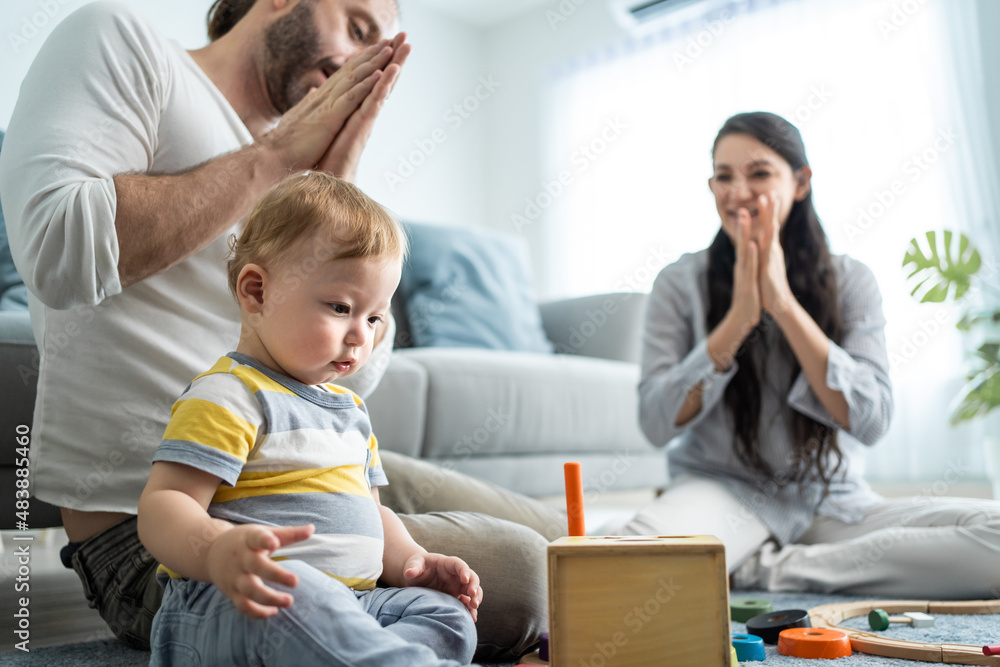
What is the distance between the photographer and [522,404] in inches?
73.5

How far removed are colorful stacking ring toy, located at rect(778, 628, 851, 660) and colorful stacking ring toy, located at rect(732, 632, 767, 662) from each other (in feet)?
0.11

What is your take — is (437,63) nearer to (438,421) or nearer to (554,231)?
(554,231)

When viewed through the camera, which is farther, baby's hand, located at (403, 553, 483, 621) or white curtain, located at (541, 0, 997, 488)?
white curtain, located at (541, 0, 997, 488)

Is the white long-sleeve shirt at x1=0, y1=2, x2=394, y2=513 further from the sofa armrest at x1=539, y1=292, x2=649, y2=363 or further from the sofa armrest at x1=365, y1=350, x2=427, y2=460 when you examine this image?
the sofa armrest at x1=539, y1=292, x2=649, y2=363

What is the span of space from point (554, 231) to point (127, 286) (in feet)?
8.55

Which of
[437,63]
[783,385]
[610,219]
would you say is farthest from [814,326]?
[437,63]

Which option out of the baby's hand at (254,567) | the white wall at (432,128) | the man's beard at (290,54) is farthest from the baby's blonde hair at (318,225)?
the white wall at (432,128)

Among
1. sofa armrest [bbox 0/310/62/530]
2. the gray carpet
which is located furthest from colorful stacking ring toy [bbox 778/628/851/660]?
sofa armrest [bbox 0/310/62/530]

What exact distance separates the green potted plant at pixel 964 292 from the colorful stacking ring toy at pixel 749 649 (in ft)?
4.79

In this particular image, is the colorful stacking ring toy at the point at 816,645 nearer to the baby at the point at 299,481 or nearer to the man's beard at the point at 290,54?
the baby at the point at 299,481

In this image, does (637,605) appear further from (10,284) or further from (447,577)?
(10,284)

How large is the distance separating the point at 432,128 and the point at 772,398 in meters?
2.24

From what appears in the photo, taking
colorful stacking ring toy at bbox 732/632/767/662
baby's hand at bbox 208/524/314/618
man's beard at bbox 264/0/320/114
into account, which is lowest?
colorful stacking ring toy at bbox 732/632/767/662

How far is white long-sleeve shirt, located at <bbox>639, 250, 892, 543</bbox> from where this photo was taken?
129 cm
